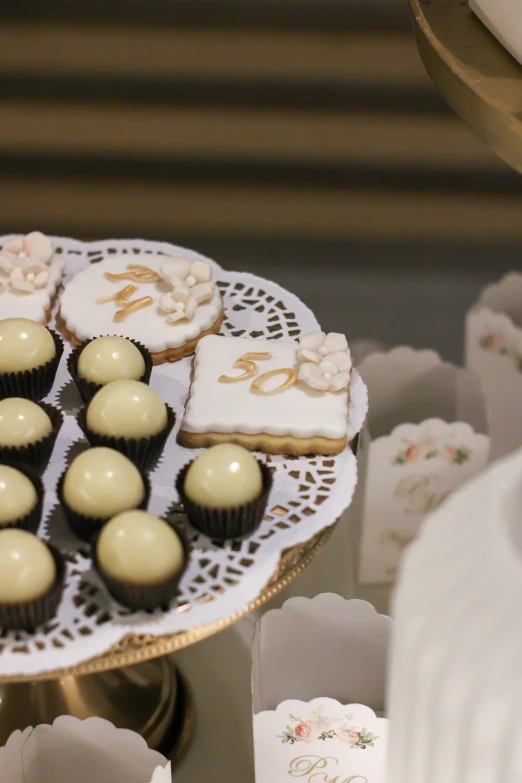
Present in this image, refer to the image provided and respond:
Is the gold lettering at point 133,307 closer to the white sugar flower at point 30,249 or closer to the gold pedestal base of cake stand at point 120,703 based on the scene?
the white sugar flower at point 30,249

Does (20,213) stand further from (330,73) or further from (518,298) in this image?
(518,298)

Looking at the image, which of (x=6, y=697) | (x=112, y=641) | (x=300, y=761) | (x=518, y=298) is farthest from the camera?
(x=518, y=298)

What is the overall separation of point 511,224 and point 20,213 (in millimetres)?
662

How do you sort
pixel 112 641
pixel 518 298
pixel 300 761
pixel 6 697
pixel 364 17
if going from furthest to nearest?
pixel 518 298 → pixel 364 17 → pixel 6 697 → pixel 300 761 → pixel 112 641

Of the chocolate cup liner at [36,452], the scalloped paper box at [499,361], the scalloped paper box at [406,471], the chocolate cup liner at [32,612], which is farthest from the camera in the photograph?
the scalloped paper box at [499,361]

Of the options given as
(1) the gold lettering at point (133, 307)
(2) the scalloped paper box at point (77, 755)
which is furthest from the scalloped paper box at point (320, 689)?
(1) the gold lettering at point (133, 307)

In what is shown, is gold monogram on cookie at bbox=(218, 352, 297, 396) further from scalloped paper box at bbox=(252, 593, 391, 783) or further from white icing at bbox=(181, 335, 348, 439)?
scalloped paper box at bbox=(252, 593, 391, 783)

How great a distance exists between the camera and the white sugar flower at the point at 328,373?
0.79 meters

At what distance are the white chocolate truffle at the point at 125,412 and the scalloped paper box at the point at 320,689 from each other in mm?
237

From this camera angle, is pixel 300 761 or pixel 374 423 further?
pixel 374 423

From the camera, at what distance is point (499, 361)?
121 cm

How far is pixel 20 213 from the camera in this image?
4.11 feet

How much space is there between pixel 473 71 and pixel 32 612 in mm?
493

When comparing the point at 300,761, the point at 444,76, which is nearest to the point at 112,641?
the point at 300,761
